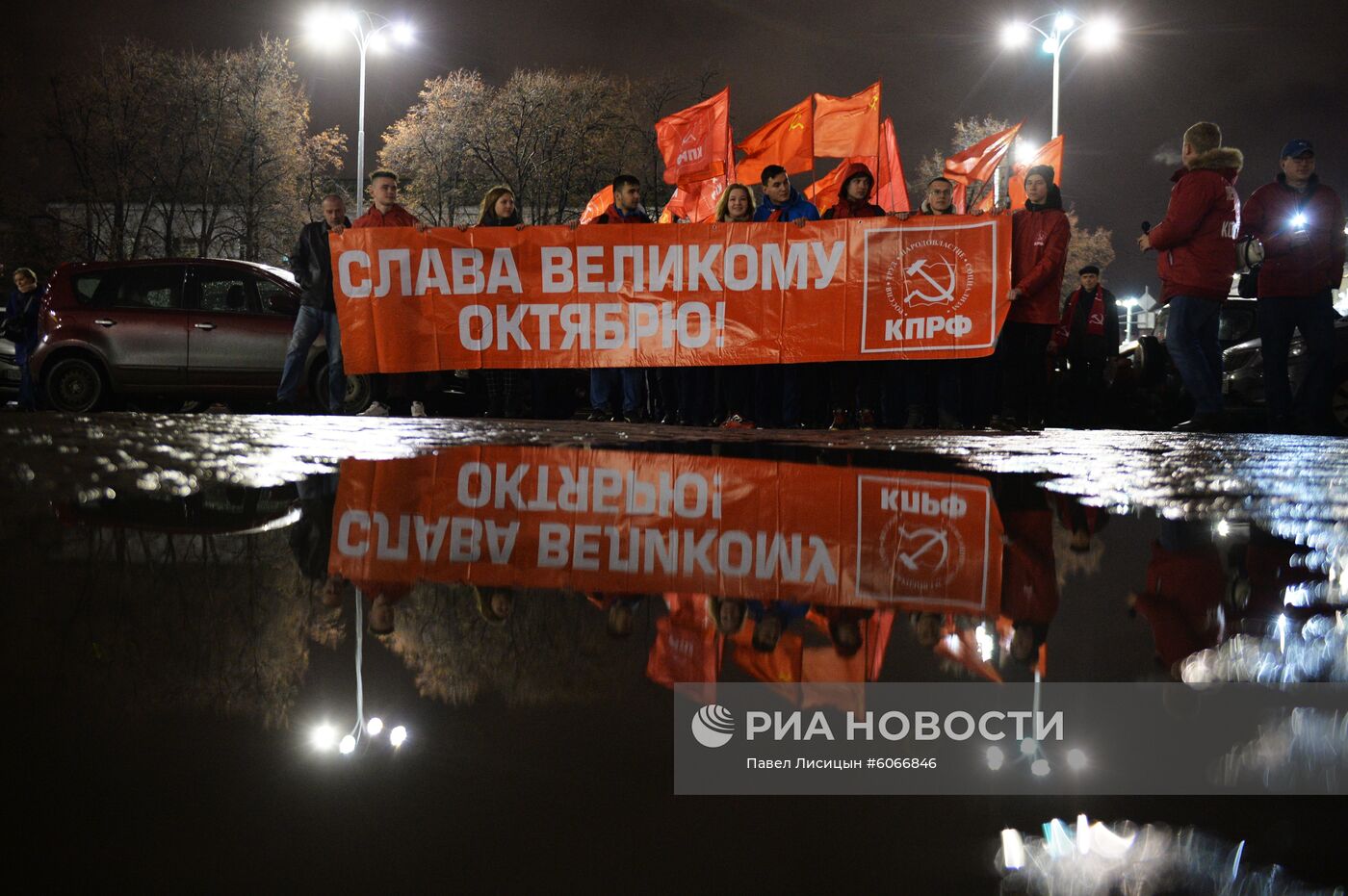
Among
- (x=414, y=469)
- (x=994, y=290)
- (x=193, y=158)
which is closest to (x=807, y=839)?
(x=414, y=469)

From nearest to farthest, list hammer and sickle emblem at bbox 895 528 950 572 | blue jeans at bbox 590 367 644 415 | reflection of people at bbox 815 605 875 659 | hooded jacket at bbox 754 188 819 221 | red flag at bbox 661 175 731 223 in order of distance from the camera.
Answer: reflection of people at bbox 815 605 875 659 < hammer and sickle emblem at bbox 895 528 950 572 < hooded jacket at bbox 754 188 819 221 < blue jeans at bbox 590 367 644 415 < red flag at bbox 661 175 731 223

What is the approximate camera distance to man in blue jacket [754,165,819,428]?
1113 centimetres

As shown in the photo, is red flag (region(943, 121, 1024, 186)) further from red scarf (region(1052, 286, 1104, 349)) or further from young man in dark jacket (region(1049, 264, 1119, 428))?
red scarf (region(1052, 286, 1104, 349))

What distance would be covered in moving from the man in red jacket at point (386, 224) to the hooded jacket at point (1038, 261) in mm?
5578

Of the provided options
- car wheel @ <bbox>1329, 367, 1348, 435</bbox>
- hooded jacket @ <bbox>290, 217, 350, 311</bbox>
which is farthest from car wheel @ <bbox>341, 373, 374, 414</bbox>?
car wheel @ <bbox>1329, 367, 1348, 435</bbox>

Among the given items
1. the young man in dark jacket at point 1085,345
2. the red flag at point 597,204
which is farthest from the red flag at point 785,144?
the young man in dark jacket at point 1085,345

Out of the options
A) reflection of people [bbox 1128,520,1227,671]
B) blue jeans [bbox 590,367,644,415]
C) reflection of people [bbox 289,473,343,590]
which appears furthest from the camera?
blue jeans [bbox 590,367,644,415]

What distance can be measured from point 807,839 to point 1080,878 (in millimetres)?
250

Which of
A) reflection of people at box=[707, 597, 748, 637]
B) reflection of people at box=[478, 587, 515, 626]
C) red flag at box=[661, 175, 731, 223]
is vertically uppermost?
red flag at box=[661, 175, 731, 223]

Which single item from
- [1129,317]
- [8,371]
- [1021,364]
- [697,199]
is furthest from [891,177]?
[1129,317]

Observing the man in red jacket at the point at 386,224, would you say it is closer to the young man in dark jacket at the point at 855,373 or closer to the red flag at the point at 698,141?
the young man in dark jacket at the point at 855,373

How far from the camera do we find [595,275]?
38.4 feet

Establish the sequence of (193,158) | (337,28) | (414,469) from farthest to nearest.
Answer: (193,158), (337,28), (414,469)

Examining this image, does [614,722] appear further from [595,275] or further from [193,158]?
[193,158]
